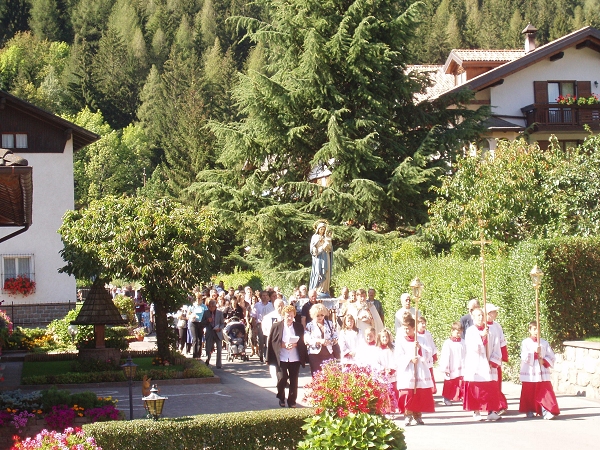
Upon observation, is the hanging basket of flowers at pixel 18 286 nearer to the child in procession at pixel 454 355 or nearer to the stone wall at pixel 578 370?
the child in procession at pixel 454 355

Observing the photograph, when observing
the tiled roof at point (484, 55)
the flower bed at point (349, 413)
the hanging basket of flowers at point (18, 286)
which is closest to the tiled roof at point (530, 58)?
the tiled roof at point (484, 55)

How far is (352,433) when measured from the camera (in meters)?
9.27

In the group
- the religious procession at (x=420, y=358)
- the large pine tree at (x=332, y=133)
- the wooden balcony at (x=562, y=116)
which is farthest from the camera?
the wooden balcony at (x=562, y=116)

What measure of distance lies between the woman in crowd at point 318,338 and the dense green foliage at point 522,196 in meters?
9.15

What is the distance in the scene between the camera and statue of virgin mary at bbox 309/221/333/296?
74.4 ft

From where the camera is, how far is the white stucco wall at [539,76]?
38594mm

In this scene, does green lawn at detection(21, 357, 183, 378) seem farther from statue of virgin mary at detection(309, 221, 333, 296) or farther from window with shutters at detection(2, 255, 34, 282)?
window with shutters at detection(2, 255, 34, 282)

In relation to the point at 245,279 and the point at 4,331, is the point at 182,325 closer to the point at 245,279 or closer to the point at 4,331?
the point at 4,331

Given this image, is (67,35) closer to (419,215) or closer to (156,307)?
(419,215)

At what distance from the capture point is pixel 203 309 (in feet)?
76.2

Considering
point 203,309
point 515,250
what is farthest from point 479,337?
point 203,309

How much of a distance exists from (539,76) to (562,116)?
2.28m

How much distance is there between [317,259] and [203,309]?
3.26m

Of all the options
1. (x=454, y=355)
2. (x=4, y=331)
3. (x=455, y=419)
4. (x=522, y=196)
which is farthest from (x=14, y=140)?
(x=455, y=419)
